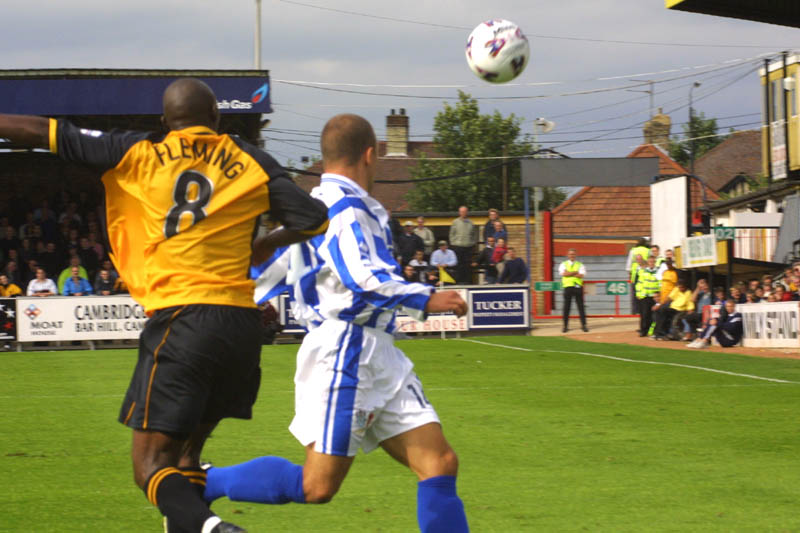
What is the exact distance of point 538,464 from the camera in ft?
25.7

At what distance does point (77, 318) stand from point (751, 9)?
14.4 m

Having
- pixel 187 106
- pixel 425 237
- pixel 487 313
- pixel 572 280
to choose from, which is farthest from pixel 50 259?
pixel 187 106

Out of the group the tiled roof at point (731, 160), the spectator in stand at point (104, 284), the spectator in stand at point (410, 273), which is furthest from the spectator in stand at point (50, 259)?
the tiled roof at point (731, 160)

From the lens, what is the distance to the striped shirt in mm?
4215

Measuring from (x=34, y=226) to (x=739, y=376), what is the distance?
1888cm

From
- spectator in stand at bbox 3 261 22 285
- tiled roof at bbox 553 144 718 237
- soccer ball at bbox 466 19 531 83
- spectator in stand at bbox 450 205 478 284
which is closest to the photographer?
soccer ball at bbox 466 19 531 83

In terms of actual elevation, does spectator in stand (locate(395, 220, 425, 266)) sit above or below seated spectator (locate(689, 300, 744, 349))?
above

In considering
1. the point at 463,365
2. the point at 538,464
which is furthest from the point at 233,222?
the point at 463,365

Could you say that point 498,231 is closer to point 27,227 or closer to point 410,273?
point 410,273

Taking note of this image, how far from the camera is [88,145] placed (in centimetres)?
414

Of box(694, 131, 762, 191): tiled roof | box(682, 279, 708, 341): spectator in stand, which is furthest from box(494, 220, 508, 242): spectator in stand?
box(694, 131, 762, 191): tiled roof

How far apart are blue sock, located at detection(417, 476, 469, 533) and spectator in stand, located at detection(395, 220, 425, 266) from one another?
20.6 metres

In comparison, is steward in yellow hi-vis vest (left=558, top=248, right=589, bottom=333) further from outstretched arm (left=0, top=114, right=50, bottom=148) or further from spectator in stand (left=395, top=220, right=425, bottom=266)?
outstretched arm (left=0, top=114, right=50, bottom=148)

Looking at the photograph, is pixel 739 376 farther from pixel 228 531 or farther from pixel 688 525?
pixel 228 531
